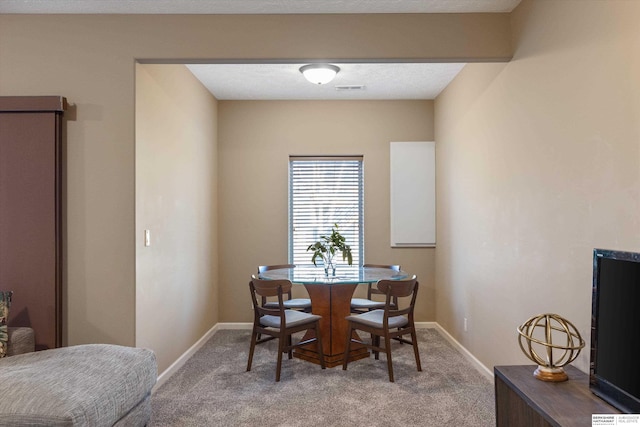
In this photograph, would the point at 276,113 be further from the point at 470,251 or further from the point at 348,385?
the point at 348,385

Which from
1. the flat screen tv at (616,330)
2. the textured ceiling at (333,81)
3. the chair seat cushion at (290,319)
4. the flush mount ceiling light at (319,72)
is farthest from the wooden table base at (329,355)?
the textured ceiling at (333,81)

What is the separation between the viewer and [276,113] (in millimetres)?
5422

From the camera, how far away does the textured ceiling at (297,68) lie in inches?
114

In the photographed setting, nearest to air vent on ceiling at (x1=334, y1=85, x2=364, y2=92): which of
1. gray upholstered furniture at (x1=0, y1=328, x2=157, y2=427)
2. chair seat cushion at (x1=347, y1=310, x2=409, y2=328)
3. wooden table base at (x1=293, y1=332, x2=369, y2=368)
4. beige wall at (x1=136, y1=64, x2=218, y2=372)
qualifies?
beige wall at (x1=136, y1=64, x2=218, y2=372)

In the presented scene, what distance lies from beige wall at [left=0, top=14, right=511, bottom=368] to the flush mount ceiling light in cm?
100

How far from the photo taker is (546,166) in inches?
104

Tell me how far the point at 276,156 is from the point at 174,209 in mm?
1816

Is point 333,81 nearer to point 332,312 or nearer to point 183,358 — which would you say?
point 332,312

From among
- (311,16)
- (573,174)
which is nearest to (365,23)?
(311,16)

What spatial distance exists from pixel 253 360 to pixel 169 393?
955 millimetres

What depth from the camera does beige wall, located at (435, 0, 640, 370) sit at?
200 centimetres

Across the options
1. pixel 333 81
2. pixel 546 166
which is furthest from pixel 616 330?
pixel 333 81

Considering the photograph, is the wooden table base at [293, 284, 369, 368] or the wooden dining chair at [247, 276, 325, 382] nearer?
the wooden dining chair at [247, 276, 325, 382]

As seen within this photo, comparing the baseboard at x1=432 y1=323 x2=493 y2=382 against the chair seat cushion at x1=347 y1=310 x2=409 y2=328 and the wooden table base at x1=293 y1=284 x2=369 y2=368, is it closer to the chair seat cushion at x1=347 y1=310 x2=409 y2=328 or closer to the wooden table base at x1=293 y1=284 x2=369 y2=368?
the chair seat cushion at x1=347 y1=310 x2=409 y2=328
